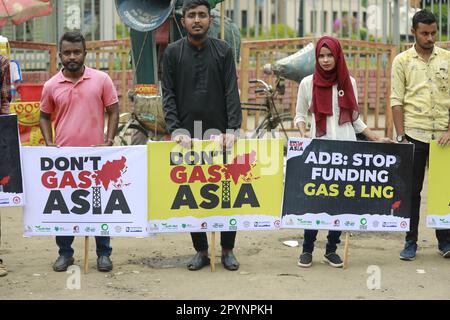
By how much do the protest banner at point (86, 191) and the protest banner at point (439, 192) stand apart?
2.25 m

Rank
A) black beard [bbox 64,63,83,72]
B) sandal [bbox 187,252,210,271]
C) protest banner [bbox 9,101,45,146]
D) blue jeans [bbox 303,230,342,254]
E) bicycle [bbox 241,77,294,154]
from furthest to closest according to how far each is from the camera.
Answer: bicycle [bbox 241,77,294,154], protest banner [bbox 9,101,45,146], blue jeans [bbox 303,230,342,254], sandal [bbox 187,252,210,271], black beard [bbox 64,63,83,72]

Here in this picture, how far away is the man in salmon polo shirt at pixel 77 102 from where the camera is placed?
21.9 feet

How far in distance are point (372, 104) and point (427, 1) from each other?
7.65 ft

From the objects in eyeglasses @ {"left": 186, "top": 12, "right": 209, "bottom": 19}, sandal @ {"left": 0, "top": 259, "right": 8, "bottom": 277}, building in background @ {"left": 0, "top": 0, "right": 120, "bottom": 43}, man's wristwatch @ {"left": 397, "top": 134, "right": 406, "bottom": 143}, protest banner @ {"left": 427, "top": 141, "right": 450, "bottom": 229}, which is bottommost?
sandal @ {"left": 0, "top": 259, "right": 8, "bottom": 277}

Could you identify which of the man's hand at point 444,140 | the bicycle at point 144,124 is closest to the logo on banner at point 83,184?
the man's hand at point 444,140

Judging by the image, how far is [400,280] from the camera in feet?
21.5

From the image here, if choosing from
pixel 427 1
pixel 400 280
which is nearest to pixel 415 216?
pixel 400 280

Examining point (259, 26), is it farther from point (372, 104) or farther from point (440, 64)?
point (440, 64)

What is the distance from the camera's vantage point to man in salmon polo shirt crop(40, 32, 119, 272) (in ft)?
21.9

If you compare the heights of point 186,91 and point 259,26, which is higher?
point 259,26

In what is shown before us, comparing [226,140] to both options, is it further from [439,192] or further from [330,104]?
[439,192]

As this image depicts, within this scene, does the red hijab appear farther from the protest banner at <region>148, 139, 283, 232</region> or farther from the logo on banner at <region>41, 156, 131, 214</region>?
the logo on banner at <region>41, 156, 131, 214</region>

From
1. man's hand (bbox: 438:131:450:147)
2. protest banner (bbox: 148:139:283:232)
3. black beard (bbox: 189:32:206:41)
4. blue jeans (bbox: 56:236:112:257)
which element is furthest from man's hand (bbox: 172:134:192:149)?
man's hand (bbox: 438:131:450:147)

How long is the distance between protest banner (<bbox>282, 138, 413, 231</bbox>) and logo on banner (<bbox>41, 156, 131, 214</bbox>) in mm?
1274
